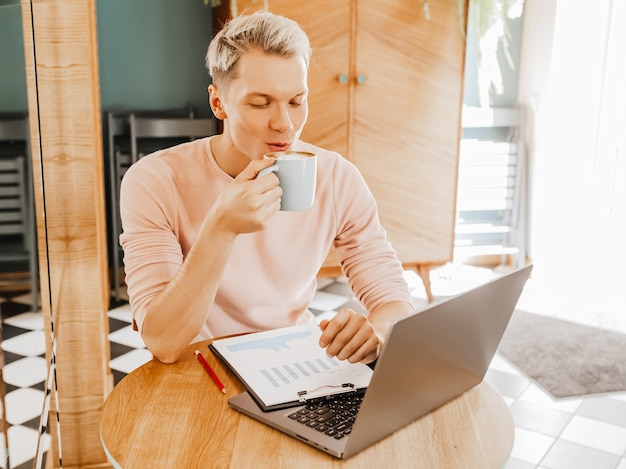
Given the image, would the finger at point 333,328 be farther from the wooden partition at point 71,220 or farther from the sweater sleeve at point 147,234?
the wooden partition at point 71,220

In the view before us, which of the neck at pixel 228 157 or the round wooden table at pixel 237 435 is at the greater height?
the neck at pixel 228 157

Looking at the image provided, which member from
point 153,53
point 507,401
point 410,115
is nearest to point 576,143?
point 410,115

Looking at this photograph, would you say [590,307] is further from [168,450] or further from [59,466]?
[168,450]

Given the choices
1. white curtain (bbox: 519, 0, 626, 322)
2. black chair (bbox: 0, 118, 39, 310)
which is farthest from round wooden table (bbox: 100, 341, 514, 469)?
white curtain (bbox: 519, 0, 626, 322)

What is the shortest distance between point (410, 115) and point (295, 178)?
2356 mm

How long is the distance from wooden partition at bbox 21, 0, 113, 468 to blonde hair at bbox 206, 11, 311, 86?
55 cm

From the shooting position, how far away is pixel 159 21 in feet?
12.8

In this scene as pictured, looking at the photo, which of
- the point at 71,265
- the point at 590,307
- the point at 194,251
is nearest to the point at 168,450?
the point at 194,251

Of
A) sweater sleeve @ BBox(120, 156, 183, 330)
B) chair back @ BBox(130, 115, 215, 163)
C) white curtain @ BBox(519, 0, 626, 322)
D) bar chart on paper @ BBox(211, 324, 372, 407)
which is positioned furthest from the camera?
white curtain @ BBox(519, 0, 626, 322)

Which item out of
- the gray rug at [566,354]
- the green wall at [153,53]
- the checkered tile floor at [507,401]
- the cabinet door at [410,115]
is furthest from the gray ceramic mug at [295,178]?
the green wall at [153,53]

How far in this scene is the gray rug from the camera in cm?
285

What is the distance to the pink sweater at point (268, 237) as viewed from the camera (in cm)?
147

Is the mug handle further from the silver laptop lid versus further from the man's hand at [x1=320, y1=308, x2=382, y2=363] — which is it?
the silver laptop lid

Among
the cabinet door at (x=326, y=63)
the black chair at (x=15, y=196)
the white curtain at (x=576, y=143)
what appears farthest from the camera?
the white curtain at (x=576, y=143)
